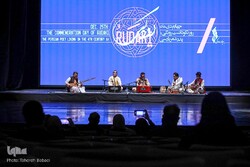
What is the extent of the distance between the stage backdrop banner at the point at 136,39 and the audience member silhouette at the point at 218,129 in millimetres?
8569

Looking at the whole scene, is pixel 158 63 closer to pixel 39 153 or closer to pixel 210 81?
pixel 210 81

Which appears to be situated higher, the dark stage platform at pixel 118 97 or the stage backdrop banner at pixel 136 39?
the stage backdrop banner at pixel 136 39

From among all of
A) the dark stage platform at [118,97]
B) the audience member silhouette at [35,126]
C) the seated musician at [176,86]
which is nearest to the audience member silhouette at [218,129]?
the audience member silhouette at [35,126]

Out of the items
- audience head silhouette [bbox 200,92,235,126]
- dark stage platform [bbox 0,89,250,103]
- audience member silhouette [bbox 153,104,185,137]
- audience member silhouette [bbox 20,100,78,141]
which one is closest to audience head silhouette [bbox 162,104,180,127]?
audience member silhouette [bbox 153,104,185,137]

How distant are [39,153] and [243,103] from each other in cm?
821

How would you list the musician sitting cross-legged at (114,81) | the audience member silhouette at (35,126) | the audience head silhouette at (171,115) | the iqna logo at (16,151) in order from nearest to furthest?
the iqna logo at (16,151)
the audience member silhouette at (35,126)
the audience head silhouette at (171,115)
the musician sitting cross-legged at (114,81)

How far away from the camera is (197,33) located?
10.6 metres

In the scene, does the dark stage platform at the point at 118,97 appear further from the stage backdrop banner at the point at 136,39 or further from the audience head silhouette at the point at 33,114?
the audience head silhouette at the point at 33,114

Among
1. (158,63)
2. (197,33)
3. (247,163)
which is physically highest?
(197,33)

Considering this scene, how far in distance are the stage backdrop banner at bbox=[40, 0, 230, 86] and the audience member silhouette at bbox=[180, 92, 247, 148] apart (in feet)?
28.1

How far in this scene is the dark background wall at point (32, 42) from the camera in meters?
10.8

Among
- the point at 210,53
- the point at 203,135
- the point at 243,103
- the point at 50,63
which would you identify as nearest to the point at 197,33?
the point at 210,53

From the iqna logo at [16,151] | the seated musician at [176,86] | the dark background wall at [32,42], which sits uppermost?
the dark background wall at [32,42]

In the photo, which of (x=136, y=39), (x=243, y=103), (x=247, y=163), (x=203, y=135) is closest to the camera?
(x=247, y=163)
